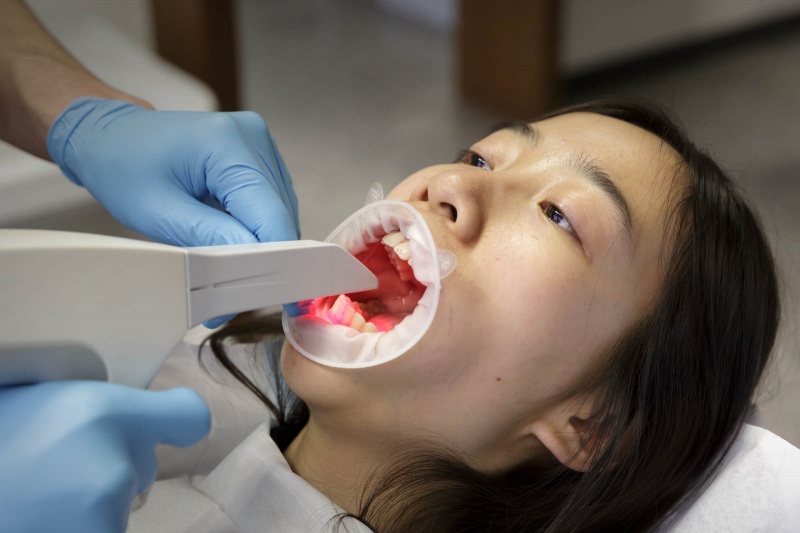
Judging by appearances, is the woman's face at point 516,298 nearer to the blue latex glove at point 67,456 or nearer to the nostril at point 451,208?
the nostril at point 451,208

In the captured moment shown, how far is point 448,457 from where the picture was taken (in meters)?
1.15

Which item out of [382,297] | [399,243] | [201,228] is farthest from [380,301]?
[201,228]

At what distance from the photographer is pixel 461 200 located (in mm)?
1104

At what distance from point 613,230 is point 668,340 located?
0.16 meters

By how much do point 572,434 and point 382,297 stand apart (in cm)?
31

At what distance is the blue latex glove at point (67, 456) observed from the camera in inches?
31.5

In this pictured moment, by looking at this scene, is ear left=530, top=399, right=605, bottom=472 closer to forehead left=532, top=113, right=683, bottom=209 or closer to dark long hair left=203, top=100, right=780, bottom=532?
dark long hair left=203, top=100, right=780, bottom=532

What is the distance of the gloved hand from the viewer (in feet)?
3.77

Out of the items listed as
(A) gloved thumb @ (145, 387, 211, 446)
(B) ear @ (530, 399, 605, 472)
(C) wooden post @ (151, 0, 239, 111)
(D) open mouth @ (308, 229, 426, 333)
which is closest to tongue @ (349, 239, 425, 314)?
(D) open mouth @ (308, 229, 426, 333)

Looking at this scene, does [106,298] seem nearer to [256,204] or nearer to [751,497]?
[256,204]

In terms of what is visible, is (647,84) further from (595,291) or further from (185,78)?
(595,291)

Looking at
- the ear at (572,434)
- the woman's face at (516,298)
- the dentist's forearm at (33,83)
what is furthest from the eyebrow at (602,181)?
the dentist's forearm at (33,83)

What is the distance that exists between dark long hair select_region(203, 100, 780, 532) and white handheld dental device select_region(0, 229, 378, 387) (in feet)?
1.25

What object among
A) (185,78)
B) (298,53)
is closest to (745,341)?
(185,78)
